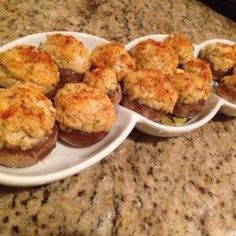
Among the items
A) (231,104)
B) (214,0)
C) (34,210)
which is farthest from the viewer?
(214,0)

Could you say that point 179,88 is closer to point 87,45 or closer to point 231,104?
point 231,104

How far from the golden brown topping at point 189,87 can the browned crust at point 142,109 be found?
0.11 meters

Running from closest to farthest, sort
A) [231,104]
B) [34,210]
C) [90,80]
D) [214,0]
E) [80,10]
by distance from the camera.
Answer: [34,210]
[90,80]
[231,104]
[80,10]
[214,0]

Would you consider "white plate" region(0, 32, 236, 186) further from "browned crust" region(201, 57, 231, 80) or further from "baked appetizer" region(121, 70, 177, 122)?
"browned crust" region(201, 57, 231, 80)

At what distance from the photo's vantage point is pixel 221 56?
1334 millimetres

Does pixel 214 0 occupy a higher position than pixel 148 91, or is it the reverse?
pixel 148 91

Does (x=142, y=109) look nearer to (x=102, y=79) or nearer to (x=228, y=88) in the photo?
(x=102, y=79)

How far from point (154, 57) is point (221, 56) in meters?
0.31

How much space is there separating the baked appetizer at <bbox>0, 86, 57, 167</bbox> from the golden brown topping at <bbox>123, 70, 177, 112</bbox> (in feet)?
0.85

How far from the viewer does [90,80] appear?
3.34 ft

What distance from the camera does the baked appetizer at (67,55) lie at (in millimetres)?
1011

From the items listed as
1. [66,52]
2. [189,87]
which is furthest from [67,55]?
[189,87]

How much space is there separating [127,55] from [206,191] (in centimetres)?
45

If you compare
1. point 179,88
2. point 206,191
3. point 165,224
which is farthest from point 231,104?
point 165,224
